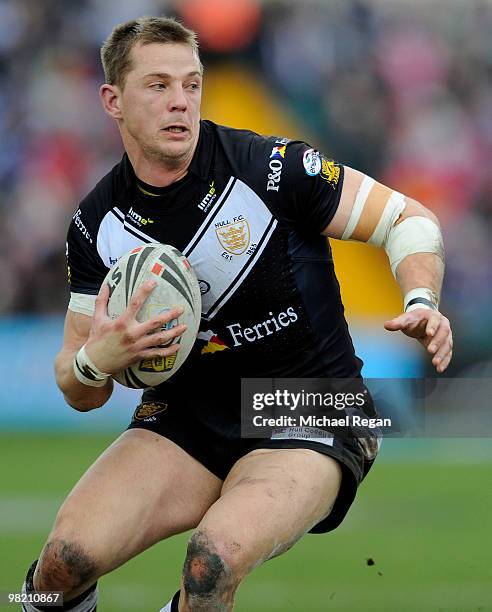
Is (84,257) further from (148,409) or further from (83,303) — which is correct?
(148,409)

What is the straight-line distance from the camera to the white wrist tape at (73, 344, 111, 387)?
4.07 metres

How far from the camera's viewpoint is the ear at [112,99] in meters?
4.48

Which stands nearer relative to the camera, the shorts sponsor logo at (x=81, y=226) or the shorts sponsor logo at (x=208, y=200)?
the shorts sponsor logo at (x=208, y=200)

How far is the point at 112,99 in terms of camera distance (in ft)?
14.8

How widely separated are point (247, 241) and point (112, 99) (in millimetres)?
875

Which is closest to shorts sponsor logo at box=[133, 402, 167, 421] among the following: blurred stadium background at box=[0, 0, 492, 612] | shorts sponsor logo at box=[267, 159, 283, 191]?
shorts sponsor logo at box=[267, 159, 283, 191]

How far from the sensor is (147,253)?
4.05m

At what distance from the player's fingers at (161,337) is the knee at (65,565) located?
767mm

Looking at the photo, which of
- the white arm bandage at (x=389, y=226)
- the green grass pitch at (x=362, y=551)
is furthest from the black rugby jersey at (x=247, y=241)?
the green grass pitch at (x=362, y=551)

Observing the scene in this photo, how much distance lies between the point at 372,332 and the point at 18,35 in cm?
486

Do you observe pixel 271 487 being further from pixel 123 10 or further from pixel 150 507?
pixel 123 10

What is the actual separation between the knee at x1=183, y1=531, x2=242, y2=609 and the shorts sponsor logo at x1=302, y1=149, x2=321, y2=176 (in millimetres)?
1507

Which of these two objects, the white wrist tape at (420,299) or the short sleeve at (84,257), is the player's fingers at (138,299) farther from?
the white wrist tape at (420,299)

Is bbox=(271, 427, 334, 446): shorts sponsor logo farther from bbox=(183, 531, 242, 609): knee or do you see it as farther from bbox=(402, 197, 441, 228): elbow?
bbox=(402, 197, 441, 228): elbow
